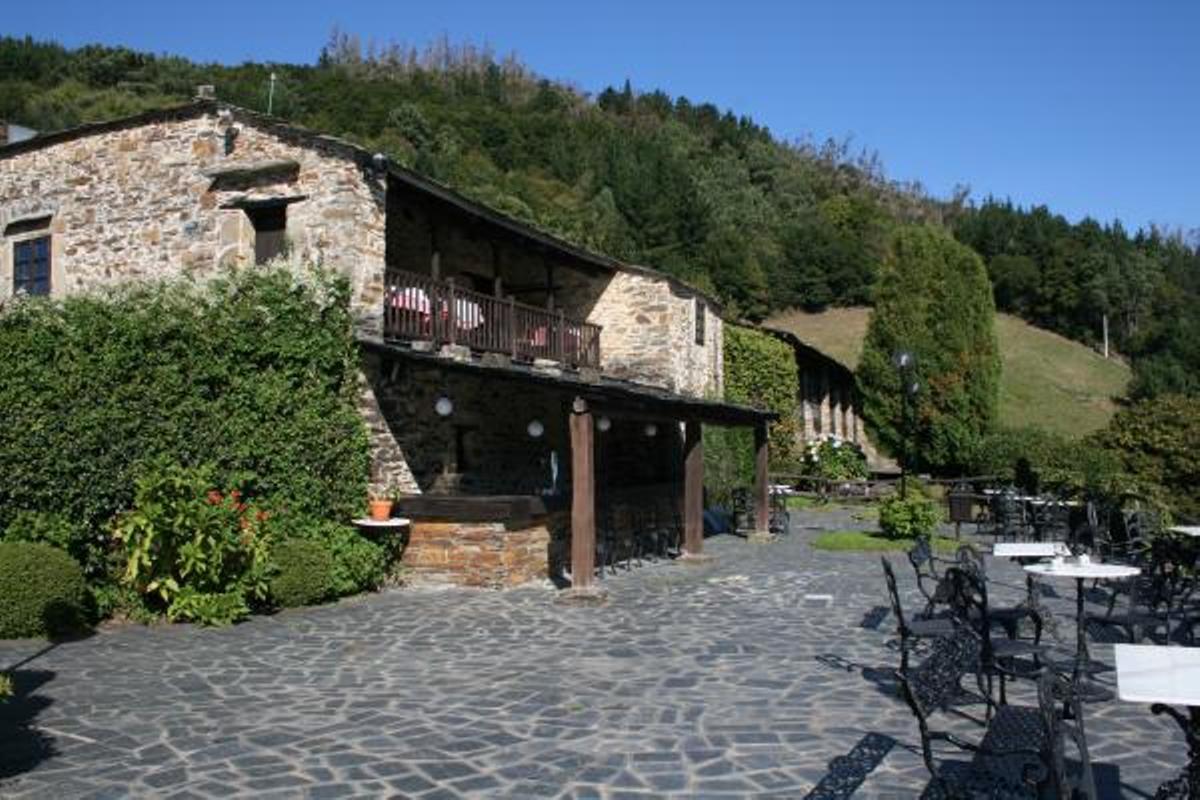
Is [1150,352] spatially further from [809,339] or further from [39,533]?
[39,533]

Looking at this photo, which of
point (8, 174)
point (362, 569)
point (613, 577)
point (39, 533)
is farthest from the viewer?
point (8, 174)

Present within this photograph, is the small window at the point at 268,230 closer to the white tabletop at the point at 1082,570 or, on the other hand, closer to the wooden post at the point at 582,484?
the wooden post at the point at 582,484

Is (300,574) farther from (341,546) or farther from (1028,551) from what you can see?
(1028,551)

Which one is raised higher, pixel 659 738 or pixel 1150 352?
pixel 1150 352

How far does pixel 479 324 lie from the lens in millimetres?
16141

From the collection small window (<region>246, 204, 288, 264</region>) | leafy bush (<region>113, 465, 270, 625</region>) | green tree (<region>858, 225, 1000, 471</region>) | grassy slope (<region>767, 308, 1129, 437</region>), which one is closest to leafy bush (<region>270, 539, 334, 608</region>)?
leafy bush (<region>113, 465, 270, 625</region>)

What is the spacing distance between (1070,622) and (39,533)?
10.5 meters

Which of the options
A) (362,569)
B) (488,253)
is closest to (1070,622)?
(362,569)

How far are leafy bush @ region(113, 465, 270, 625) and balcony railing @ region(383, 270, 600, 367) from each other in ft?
13.6

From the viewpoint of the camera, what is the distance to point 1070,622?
9203 mm

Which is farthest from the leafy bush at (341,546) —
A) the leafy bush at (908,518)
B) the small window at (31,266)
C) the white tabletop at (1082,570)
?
the leafy bush at (908,518)

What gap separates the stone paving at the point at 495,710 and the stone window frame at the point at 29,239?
810 centimetres

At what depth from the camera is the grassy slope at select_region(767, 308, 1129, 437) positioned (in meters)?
46.2

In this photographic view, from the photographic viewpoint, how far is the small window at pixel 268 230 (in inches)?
540
